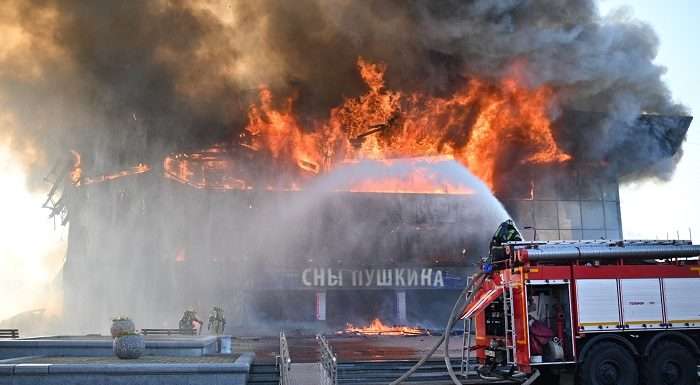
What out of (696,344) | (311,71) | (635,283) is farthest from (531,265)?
(311,71)

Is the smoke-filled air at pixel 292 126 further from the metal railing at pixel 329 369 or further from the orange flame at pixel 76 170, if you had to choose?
the metal railing at pixel 329 369

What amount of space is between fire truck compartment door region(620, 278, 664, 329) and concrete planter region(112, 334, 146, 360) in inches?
377

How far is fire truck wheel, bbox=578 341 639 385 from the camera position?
430 inches

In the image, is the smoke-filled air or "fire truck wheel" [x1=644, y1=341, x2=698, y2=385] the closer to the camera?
"fire truck wheel" [x1=644, y1=341, x2=698, y2=385]

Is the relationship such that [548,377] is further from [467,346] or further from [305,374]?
[305,374]

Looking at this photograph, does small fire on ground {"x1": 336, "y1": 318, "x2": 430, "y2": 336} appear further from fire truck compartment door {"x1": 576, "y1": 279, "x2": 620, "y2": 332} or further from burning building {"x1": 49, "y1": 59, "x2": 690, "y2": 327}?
fire truck compartment door {"x1": 576, "y1": 279, "x2": 620, "y2": 332}

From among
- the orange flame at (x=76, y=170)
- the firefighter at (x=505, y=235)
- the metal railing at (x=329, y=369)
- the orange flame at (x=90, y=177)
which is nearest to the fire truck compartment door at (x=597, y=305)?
the firefighter at (x=505, y=235)

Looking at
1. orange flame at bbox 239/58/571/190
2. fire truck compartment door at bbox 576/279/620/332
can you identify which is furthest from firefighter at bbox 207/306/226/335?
fire truck compartment door at bbox 576/279/620/332

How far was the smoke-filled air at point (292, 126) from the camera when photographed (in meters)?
29.0

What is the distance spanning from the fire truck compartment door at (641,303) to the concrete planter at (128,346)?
9586mm

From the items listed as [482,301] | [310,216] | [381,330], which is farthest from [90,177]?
[482,301]

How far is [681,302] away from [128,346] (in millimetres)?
10987

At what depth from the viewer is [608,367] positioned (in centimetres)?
1104

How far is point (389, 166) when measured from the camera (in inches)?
1406
